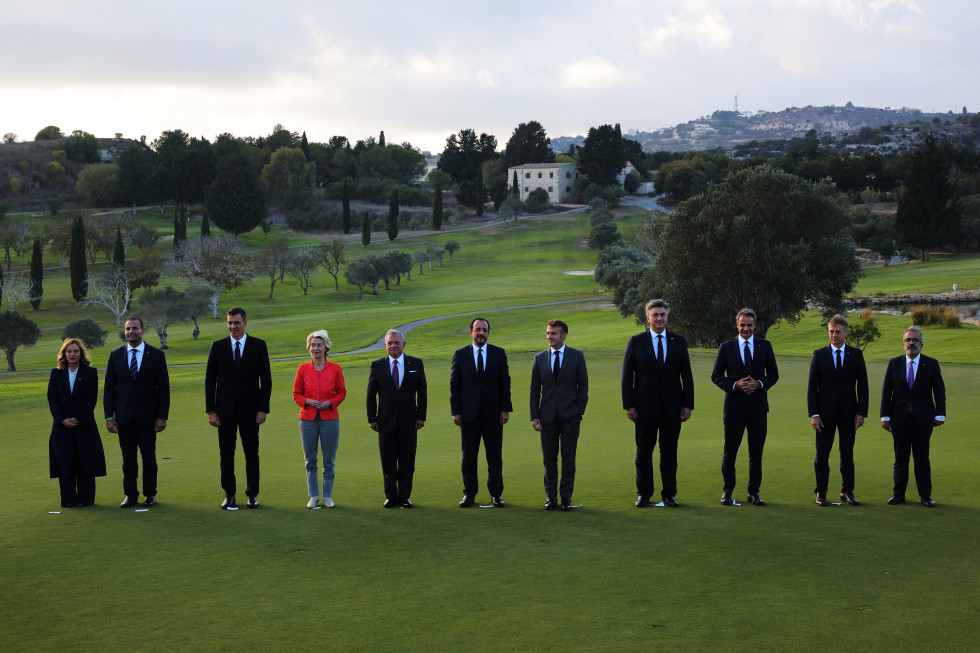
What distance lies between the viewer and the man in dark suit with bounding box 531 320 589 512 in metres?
10.8

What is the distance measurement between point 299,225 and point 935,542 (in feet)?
411

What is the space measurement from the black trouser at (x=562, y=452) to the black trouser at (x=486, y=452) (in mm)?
576

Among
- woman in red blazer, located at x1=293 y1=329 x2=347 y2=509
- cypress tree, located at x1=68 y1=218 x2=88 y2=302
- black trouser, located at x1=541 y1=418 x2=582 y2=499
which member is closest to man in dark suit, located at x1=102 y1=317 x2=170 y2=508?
woman in red blazer, located at x1=293 y1=329 x2=347 y2=509

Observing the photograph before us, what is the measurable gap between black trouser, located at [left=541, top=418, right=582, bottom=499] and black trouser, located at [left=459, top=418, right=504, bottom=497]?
576mm

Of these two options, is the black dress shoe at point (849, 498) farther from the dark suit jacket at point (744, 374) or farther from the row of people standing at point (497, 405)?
the dark suit jacket at point (744, 374)

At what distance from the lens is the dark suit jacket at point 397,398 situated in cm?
1112

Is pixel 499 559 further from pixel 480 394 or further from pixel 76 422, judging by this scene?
pixel 76 422

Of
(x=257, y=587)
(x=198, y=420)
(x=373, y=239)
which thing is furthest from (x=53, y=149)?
(x=257, y=587)

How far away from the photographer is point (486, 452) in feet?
36.2

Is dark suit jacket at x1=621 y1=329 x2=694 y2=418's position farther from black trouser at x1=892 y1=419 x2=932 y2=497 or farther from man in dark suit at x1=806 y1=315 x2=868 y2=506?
black trouser at x1=892 y1=419 x2=932 y2=497

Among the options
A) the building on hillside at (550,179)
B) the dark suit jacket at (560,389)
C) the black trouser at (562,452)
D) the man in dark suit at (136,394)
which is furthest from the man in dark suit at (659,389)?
the building on hillside at (550,179)

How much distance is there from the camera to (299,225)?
129 metres

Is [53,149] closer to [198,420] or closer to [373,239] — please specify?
[373,239]

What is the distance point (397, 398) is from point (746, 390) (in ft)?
14.3
